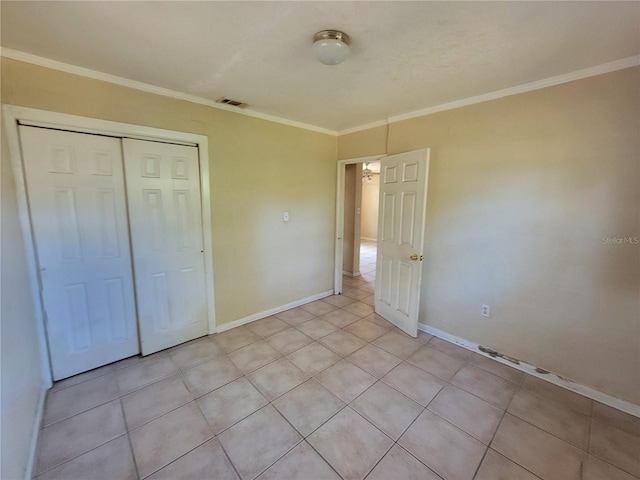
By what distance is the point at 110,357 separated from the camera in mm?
2336

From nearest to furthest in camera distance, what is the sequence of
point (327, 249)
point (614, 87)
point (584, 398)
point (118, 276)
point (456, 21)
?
point (456, 21)
point (614, 87)
point (584, 398)
point (118, 276)
point (327, 249)

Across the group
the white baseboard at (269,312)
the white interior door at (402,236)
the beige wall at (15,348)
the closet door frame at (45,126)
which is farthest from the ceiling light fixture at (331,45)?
the white baseboard at (269,312)

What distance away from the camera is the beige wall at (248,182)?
1962 millimetres

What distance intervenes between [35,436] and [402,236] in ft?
10.5

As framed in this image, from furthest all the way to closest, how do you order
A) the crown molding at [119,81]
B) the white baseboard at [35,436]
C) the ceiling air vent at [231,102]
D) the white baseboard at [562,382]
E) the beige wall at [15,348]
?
the ceiling air vent at [231,102] < the white baseboard at [562,382] < the crown molding at [119,81] < the white baseboard at [35,436] < the beige wall at [15,348]

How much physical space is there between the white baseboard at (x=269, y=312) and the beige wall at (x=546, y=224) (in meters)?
1.72

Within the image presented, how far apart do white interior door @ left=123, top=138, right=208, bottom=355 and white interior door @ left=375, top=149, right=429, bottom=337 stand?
2.07m

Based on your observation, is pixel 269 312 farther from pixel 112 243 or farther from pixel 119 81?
pixel 119 81

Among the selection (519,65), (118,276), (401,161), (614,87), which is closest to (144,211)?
(118,276)

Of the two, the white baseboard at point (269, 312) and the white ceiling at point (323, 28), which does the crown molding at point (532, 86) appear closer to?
the white ceiling at point (323, 28)

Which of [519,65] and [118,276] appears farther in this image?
[118,276]

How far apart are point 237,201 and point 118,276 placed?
127 cm

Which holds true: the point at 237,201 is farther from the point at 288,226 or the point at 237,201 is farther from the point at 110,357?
the point at 110,357

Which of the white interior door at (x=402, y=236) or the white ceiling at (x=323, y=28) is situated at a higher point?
the white ceiling at (x=323, y=28)
